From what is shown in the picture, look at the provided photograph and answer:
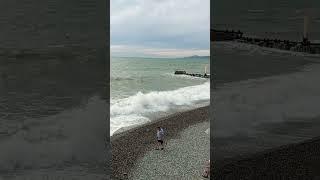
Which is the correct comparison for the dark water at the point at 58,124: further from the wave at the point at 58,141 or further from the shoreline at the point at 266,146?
the shoreline at the point at 266,146

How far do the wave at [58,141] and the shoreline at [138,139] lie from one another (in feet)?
2.13

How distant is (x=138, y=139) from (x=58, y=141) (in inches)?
112

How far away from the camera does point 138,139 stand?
49.0ft

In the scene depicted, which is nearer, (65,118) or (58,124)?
(58,124)

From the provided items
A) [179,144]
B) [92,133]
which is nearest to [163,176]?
[179,144]

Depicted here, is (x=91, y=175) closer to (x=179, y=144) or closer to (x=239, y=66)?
(x=179, y=144)

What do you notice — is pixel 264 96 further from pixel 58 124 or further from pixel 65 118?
pixel 58 124

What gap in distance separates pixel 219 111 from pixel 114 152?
650cm

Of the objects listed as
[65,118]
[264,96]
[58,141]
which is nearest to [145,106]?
[264,96]

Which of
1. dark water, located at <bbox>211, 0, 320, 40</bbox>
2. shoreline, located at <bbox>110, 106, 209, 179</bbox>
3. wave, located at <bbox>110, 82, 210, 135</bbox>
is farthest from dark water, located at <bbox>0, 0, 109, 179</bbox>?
dark water, located at <bbox>211, 0, 320, 40</bbox>

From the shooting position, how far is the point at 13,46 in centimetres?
3600

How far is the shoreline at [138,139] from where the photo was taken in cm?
1160

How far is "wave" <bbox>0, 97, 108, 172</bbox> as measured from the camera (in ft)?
39.0

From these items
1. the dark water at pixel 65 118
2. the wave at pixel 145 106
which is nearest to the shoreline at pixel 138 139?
the dark water at pixel 65 118
